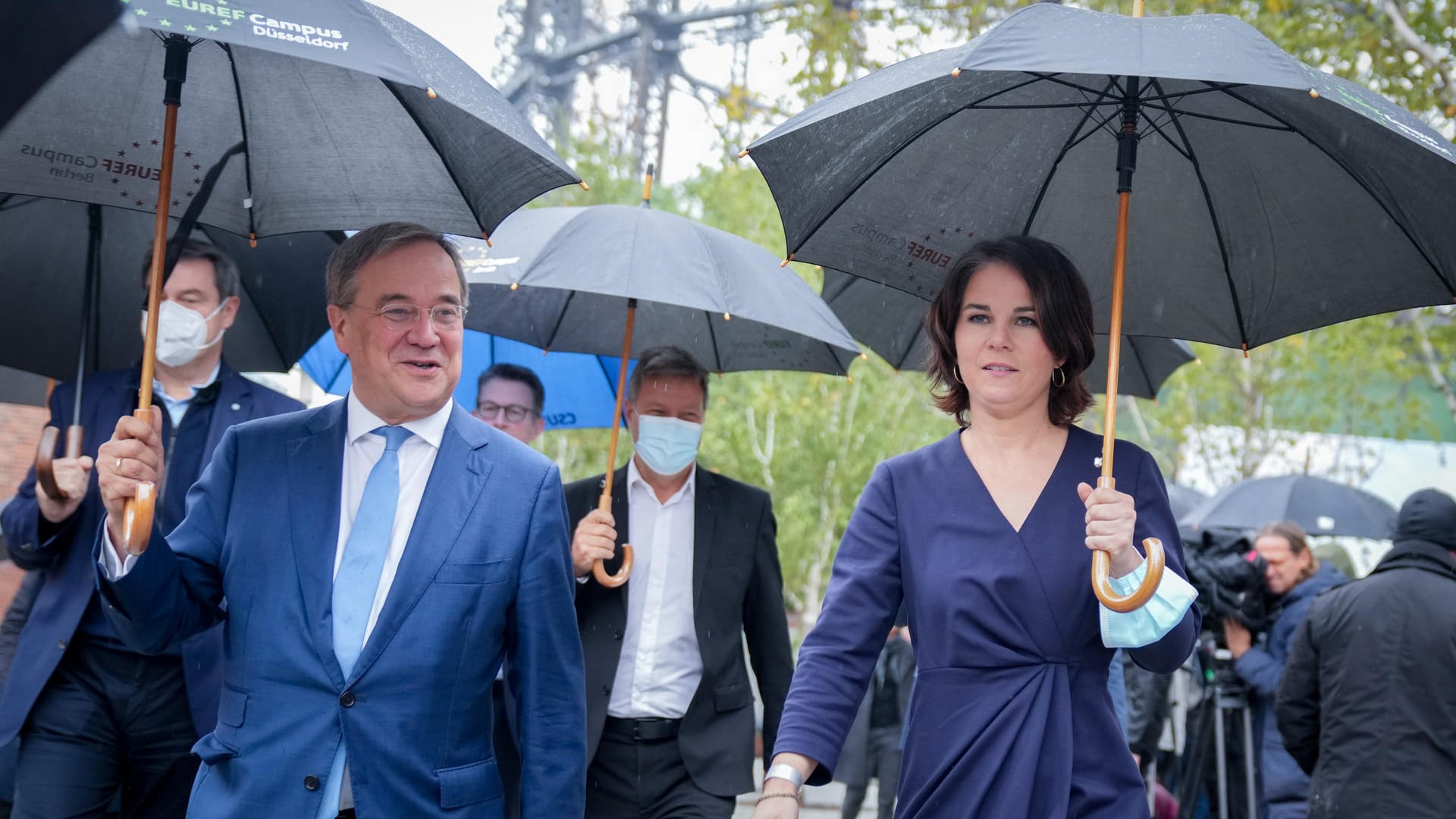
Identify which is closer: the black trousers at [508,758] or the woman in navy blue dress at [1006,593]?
the woman in navy blue dress at [1006,593]

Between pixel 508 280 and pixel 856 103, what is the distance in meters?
2.10

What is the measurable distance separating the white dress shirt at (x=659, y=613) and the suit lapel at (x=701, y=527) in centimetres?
3

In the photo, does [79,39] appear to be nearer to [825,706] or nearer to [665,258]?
[825,706]

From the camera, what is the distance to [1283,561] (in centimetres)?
937

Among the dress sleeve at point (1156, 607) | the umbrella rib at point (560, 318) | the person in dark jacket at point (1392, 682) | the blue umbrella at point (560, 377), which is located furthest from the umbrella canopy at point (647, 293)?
the person in dark jacket at point (1392, 682)

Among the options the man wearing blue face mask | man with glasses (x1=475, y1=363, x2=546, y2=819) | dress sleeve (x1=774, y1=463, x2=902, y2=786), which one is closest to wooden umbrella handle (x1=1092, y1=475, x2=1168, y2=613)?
dress sleeve (x1=774, y1=463, x2=902, y2=786)

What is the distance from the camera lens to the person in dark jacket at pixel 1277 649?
26.7 ft

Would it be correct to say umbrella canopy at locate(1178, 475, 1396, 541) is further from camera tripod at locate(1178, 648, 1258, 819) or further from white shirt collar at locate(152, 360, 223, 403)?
white shirt collar at locate(152, 360, 223, 403)

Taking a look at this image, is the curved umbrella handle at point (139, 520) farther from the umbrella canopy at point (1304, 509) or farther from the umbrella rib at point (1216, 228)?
the umbrella canopy at point (1304, 509)

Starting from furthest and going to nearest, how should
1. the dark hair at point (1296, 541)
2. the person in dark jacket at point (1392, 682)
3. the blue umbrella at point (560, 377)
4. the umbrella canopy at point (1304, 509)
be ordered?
the umbrella canopy at point (1304, 509) → the dark hair at point (1296, 541) → the blue umbrella at point (560, 377) → the person in dark jacket at point (1392, 682)

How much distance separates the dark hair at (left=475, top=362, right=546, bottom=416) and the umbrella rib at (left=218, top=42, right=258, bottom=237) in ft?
7.69

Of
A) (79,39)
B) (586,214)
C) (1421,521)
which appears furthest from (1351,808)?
(79,39)

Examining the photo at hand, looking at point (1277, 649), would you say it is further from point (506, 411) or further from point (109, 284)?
point (109, 284)

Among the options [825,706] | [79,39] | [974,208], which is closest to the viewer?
[79,39]
